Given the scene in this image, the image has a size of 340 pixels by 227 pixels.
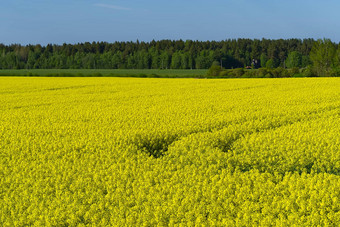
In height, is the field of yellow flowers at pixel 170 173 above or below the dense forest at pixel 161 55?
below

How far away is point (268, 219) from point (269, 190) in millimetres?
1285

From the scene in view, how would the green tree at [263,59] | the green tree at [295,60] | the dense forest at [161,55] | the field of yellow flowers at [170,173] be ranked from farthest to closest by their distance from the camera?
the green tree at [263,59] < the dense forest at [161,55] < the green tree at [295,60] < the field of yellow flowers at [170,173]

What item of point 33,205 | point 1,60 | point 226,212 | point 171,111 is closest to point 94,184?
point 33,205

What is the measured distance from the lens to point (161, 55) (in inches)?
6132

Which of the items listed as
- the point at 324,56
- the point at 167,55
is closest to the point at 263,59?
the point at 167,55

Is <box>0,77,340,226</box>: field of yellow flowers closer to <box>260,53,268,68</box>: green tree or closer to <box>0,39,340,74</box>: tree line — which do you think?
<box>0,39,340,74</box>: tree line

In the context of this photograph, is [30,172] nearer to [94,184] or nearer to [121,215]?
[94,184]

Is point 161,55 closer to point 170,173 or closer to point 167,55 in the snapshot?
point 167,55

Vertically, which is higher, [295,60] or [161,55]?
[161,55]

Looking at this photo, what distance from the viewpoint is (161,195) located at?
22.7ft

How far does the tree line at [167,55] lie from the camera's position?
5994 inches

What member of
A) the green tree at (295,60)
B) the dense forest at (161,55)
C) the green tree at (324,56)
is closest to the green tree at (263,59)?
the dense forest at (161,55)

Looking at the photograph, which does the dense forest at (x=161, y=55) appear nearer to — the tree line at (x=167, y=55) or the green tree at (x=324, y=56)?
the tree line at (x=167, y=55)

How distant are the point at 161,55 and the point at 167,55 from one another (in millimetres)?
2520
